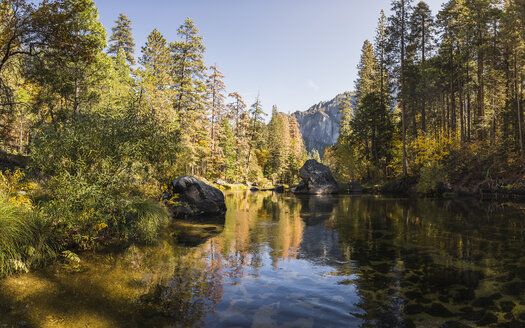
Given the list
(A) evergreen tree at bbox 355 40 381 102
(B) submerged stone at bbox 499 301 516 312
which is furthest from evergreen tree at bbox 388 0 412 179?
(B) submerged stone at bbox 499 301 516 312

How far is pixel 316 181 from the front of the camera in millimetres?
38188

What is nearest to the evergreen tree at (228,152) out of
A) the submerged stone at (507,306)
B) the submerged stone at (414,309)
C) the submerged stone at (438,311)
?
the submerged stone at (414,309)

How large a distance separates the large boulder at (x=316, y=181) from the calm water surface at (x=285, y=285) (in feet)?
87.3

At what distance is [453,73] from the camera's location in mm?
32156

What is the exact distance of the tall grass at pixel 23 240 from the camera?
18.8 ft

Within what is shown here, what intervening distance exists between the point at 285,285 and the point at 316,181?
32.6m

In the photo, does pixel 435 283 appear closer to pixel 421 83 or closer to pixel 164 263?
pixel 164 263

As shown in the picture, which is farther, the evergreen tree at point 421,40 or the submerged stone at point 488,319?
the evergreen tree at point 421,40

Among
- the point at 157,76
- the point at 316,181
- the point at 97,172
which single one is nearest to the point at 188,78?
the point at 157,76

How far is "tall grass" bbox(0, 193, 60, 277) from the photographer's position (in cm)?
574

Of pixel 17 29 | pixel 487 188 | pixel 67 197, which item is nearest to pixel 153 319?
pixel 67 197

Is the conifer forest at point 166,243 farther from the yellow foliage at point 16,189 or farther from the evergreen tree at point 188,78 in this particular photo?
the evergreen tree at point 188,78

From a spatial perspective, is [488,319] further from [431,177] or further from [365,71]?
[365,71]

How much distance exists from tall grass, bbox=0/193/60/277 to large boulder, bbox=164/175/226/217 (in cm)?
860
